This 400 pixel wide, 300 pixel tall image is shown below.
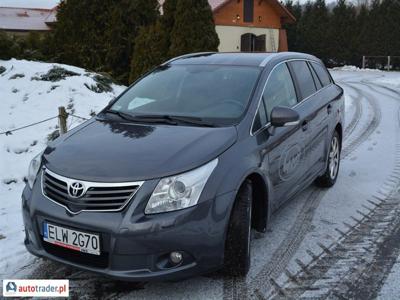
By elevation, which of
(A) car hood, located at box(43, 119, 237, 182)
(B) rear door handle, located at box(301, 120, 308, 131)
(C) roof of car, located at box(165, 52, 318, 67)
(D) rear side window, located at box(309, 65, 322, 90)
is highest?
(C) roof of car, located at box(165, 52, 318, 67)

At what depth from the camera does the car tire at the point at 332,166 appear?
5.71 meters

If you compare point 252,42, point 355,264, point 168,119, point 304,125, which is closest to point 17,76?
point 168,119

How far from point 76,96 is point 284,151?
5660mm

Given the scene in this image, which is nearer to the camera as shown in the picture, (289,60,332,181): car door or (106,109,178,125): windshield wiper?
(106,109,178,125): windshield wiper

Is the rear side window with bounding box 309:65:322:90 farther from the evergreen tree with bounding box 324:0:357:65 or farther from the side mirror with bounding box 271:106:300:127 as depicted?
the evergreen tree with bounding box 324:0:357:65

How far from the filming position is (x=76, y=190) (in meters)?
3.07

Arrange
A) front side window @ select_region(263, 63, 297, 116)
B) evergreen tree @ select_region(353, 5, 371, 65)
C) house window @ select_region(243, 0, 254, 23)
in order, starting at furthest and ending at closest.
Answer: evergreen tree @ select_region(353, 5, 371, 65) < house window @ select_region(243, 0, 254, 23) < front side window @ select_region(263, 63, 297, 116)

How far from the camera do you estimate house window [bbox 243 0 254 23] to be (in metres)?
30.2

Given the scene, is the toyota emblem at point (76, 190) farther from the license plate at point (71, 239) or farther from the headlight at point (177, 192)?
the headlight at point (177, 192)

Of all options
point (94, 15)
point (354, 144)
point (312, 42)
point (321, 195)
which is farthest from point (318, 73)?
point (312, 42)

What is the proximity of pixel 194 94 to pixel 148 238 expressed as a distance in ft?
5.61

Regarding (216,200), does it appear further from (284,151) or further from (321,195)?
(321,195)

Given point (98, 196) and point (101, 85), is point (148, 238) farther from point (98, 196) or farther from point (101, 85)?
point (101, 85)

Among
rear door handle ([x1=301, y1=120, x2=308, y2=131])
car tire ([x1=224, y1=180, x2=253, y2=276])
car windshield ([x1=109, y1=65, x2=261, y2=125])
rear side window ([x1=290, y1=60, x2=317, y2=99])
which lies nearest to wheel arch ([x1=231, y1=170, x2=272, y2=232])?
car tire ([x1=224, y1=180, x2=253, y2=276])
